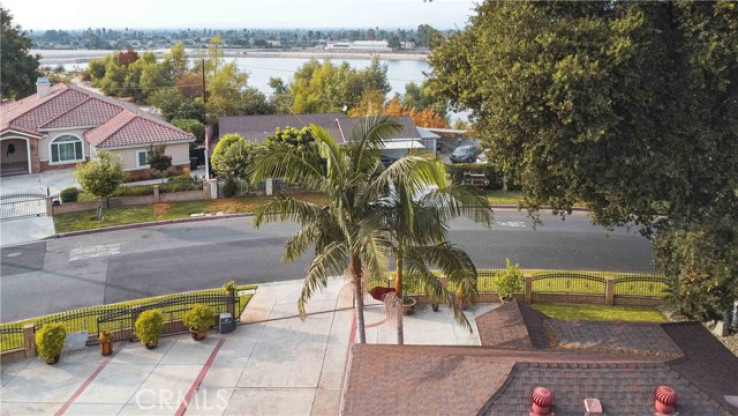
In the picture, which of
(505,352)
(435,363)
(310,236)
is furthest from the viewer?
(310,236)

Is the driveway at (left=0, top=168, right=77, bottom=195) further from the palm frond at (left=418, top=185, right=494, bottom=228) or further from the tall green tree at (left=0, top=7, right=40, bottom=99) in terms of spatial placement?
the palm frond at (left=418, top=185, right=494, bottom=228)

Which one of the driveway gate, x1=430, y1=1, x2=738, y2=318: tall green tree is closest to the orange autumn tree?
the driveway gate

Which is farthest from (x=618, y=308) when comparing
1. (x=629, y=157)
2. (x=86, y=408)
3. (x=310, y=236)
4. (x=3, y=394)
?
(x=3, y=394)

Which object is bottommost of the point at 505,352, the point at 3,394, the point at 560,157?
the point at 3,394

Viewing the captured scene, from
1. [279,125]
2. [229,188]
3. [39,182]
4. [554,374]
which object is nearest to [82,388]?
[554,374]

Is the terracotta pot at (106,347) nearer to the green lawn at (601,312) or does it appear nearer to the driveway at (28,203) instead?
the driveway at (28,203)

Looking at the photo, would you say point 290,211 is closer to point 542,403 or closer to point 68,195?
point 542,403

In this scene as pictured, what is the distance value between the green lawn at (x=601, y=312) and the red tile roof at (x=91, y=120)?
2875cm

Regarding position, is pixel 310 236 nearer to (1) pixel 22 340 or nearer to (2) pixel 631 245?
(1) pixel 22 340

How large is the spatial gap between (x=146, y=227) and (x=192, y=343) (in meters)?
13.8

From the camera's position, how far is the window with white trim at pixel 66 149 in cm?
4388

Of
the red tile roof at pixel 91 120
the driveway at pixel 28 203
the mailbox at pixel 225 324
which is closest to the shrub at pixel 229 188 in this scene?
the red tile roof at pixel 91 120

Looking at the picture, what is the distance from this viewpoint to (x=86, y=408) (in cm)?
1603

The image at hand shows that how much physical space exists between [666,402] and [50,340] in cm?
1586
